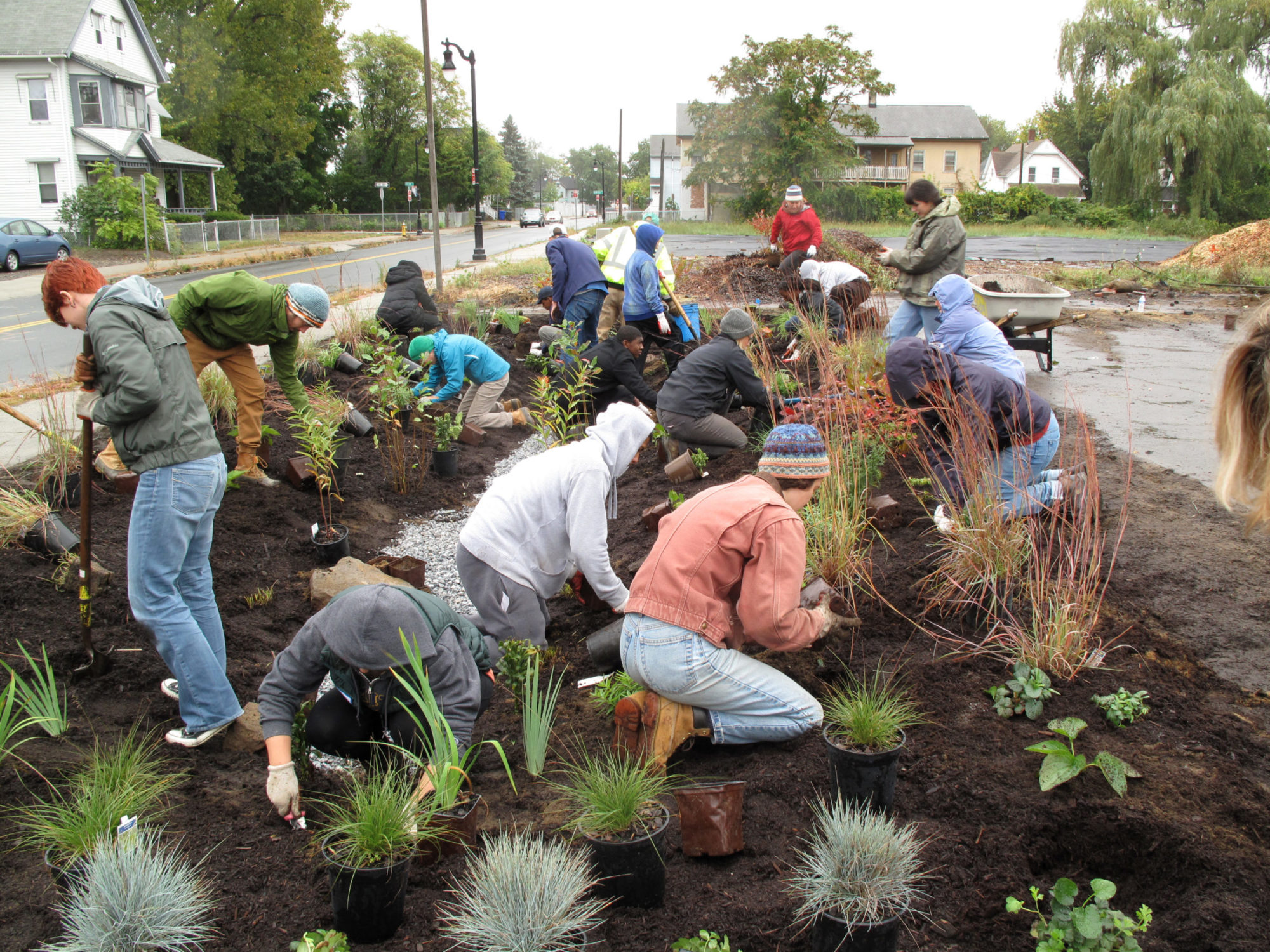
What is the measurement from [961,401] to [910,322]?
11.6ft

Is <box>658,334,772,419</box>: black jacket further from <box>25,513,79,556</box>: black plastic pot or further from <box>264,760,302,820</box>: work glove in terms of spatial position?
<box>264,760,302,820</box>: work glove

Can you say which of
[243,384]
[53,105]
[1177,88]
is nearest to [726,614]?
[243,384]

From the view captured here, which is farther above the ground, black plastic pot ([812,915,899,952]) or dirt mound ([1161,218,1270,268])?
dirt mound ([1161,218,1270,268])

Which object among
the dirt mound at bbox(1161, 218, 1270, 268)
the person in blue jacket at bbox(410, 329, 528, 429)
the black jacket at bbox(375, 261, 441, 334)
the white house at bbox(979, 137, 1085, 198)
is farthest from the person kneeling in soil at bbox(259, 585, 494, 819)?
the white house at bbox(979, 137, 1085, 198)

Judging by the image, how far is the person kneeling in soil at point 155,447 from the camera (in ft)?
10.3

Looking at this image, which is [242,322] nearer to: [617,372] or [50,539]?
[50,539]

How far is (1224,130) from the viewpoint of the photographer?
3045 centimetres

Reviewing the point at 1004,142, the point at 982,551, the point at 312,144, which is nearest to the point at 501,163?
the point at 312,144

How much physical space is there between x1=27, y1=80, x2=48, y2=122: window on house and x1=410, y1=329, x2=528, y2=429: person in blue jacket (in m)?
35.0

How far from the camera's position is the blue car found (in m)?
22.3

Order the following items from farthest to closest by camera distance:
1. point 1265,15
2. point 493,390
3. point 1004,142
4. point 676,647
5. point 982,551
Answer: point 1004,142
point 1265,15
point 493,390
point 982,551
point 676,647

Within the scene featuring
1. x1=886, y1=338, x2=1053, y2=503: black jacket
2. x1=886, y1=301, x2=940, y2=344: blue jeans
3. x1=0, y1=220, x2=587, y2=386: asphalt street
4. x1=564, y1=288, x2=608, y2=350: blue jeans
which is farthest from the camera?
x1=0, y1=220, x2=587, y2=386: asphalt street

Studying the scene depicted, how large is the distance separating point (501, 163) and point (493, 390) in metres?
83.8

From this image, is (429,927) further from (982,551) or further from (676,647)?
(982,551)
